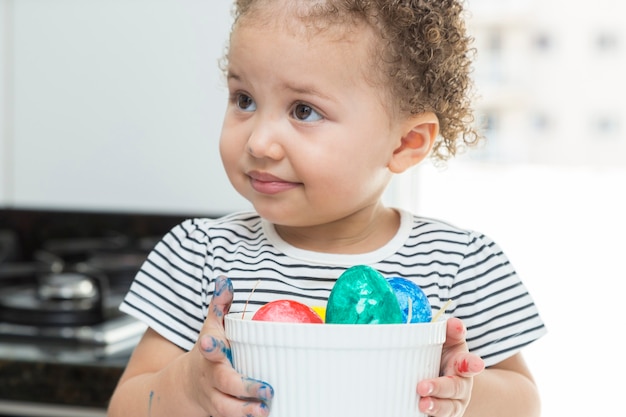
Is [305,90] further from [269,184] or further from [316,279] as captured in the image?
[316,279]

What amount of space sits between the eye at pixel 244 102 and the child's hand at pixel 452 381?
29cm

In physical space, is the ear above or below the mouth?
above

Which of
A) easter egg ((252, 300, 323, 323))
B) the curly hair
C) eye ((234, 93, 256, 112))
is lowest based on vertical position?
easter egg ((252, 300, 323, 323))

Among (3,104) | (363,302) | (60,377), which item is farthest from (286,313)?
(3,104)

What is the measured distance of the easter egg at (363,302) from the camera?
668 mm

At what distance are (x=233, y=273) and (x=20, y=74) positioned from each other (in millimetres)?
1181

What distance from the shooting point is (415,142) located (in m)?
0.92

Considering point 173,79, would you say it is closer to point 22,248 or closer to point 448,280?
→ point 22,248

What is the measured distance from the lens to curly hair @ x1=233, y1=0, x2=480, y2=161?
822 mm

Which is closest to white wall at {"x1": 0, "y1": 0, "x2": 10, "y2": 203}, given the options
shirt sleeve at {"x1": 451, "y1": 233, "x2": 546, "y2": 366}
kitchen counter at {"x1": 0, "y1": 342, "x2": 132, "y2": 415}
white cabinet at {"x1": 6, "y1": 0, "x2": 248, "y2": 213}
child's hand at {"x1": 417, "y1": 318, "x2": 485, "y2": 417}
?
white cabinet at {"x1": 6, "y1": 0, "x2": 248, "y2": 213}

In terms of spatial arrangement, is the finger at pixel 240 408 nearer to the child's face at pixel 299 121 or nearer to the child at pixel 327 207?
the child at pixel 327 207

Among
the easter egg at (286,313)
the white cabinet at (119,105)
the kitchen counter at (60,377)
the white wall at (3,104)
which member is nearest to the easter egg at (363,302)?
the easter egg at (286,313)

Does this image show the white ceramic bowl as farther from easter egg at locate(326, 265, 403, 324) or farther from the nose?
the nose

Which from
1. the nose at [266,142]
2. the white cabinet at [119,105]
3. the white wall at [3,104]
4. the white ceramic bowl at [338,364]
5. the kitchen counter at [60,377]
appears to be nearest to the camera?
the white ceramic bowl at [338,364]
